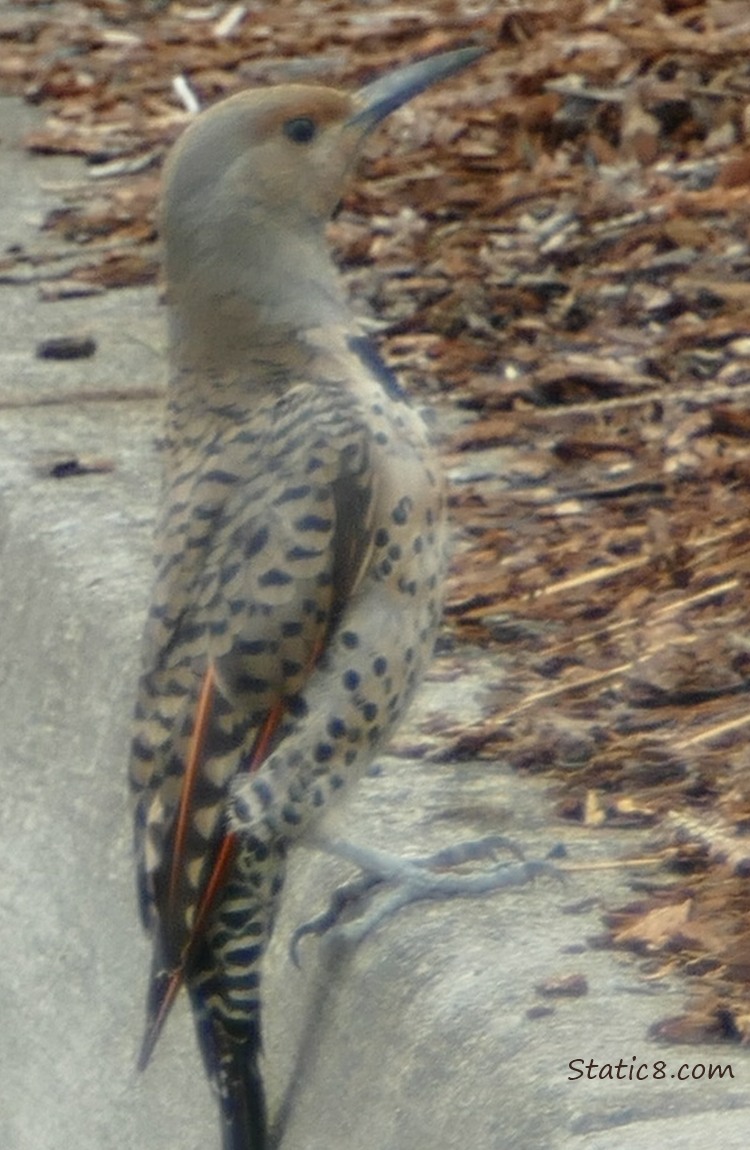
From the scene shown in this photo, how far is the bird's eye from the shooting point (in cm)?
431

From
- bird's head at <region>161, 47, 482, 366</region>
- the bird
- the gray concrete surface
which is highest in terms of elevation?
bird's head at <region>161, 47, 482, 366</region>

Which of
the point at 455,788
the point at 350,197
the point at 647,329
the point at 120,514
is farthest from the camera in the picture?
the point at 350,197

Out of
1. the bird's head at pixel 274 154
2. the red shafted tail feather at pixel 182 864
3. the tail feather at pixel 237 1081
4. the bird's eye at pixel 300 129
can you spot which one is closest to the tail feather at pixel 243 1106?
the tail feather at pixel 237 1081

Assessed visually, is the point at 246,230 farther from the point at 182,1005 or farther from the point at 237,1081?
the point at 237,1081

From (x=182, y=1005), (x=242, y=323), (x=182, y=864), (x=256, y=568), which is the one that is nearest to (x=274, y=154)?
(x=242, y=323)

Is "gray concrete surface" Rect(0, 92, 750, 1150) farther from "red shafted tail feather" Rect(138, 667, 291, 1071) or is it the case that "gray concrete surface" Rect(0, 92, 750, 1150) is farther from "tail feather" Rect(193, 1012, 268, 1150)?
"red shafted tail feather" Rect(138, 667, 291, 1071)

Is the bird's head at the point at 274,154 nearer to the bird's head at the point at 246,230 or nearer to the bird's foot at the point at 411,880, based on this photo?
the bird's head at the point at 246,230

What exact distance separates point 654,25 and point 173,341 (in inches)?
118

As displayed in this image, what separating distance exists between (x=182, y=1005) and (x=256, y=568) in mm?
790

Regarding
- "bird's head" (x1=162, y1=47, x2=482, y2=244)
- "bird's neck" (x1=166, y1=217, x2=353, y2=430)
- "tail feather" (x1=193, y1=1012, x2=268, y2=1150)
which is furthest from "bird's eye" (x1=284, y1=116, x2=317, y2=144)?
"tail feather" (x1=193, y1=1012, x2=268, y2=1150)

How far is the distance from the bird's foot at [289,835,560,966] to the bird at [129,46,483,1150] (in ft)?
0.33

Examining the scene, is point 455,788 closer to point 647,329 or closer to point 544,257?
point 647,329

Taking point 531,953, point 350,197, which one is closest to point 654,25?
point 350,197

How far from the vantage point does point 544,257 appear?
6.09m
